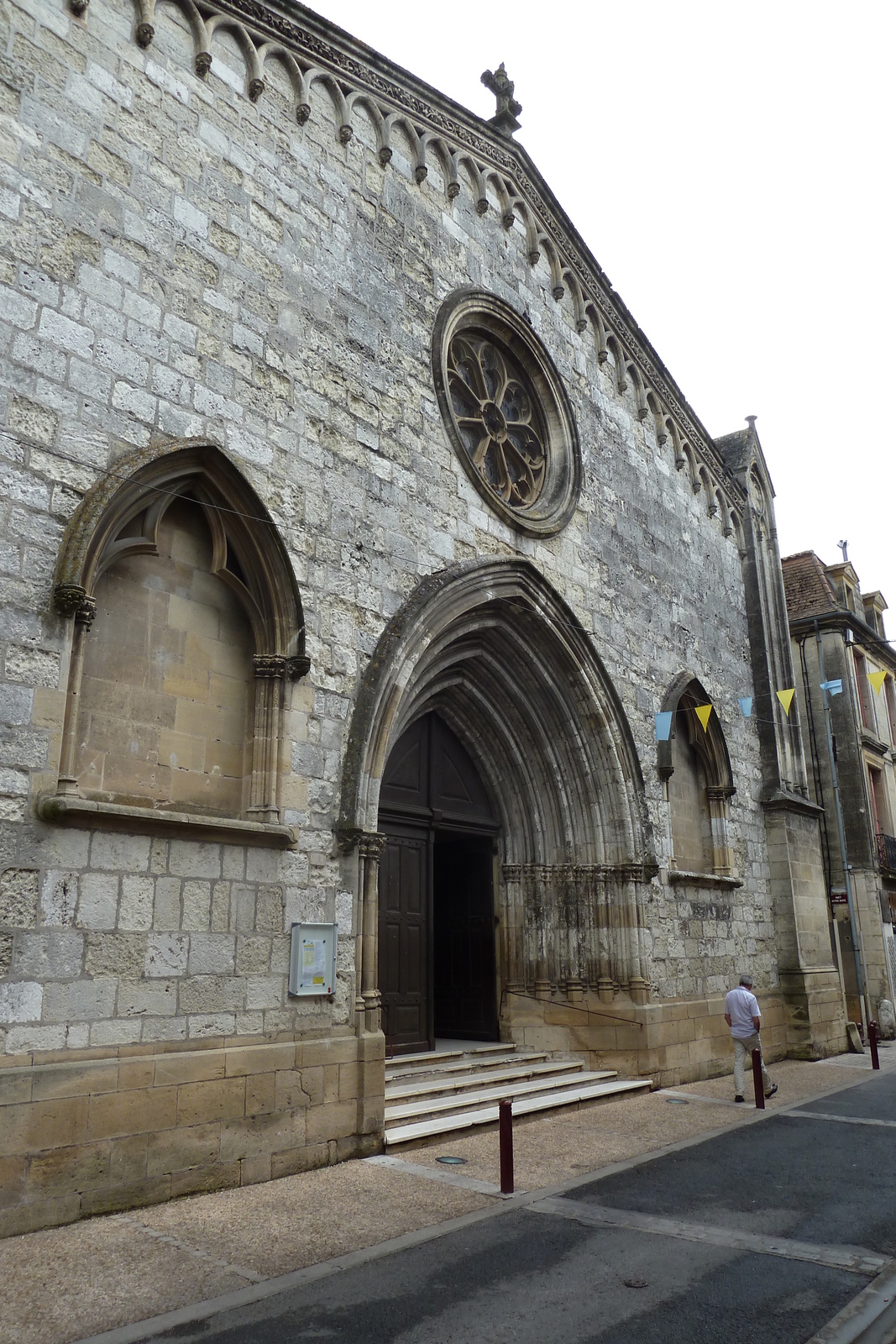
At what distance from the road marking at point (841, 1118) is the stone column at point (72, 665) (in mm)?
6783

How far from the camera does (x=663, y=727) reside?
433 inches

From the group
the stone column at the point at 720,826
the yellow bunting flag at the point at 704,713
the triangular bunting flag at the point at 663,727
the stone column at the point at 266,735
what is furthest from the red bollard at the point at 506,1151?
the stone column at the point at 720,826

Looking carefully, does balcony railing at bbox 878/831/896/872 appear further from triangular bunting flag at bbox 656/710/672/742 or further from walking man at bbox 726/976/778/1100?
walking man at bbox 726/976/778/1100

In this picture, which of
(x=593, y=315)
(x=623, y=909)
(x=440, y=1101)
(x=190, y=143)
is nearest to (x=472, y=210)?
(x=593, y=315)

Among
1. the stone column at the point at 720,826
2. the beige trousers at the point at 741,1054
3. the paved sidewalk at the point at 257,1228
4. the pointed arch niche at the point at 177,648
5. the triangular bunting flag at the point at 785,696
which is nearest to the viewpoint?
the paved sidewalk at the point at 257,1228

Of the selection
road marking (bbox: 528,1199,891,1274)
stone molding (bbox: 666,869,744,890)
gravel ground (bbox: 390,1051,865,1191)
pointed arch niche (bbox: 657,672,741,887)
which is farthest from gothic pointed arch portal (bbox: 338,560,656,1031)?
road marking (bbox: 528,1199,891,1274)

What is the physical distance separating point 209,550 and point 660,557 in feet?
22.8

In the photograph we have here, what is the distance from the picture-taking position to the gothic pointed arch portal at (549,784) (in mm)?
9641

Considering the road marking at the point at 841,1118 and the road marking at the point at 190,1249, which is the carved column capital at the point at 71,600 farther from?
the road marking at the point at 841,1118

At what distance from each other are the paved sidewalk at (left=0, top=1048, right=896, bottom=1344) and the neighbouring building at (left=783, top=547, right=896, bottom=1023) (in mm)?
11005

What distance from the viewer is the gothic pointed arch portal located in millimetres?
9641

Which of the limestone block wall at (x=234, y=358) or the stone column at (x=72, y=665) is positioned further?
the limestone block wall at (x=234, y=358)

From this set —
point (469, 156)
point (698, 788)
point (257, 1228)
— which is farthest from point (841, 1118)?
point (469, 156)

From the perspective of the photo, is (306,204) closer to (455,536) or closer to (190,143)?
(190,143)
